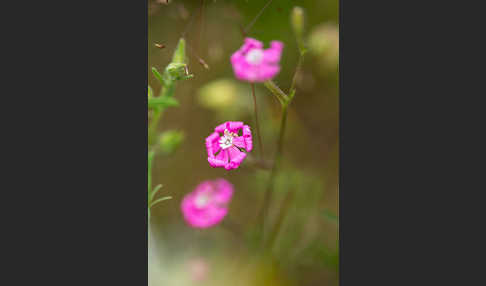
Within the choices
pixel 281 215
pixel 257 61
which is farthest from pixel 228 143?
pixel 281 215

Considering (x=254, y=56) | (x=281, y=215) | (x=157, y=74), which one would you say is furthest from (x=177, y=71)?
(x=281, y=215)

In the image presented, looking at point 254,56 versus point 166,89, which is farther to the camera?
point 166,89

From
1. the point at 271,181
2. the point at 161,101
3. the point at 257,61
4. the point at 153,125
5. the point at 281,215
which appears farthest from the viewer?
the point at 281,215

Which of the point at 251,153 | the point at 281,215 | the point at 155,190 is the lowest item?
the point at 281,215

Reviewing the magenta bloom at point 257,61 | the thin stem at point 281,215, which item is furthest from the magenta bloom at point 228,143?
the thin stem at point 281,215

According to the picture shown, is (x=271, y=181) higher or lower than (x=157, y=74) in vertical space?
lower

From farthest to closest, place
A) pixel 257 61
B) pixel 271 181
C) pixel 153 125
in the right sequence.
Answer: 1. pixel 271 181
2. pixel 153 125
3. pixel 257 61

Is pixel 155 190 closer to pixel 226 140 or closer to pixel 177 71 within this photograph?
pixel 226 140

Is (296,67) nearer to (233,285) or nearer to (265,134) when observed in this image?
(265,134)
